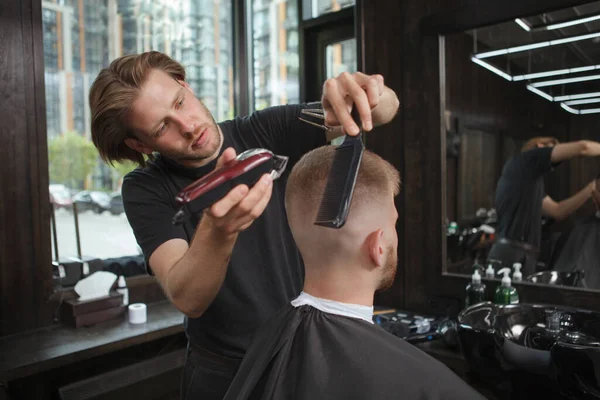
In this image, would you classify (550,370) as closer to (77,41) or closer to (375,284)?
(375,284)

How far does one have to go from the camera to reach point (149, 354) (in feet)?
8.66

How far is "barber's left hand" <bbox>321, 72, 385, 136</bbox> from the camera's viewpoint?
3.57 ft

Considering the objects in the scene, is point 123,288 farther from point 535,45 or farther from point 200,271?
point 535,45

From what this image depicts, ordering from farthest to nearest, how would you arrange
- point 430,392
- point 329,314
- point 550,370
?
point 550,370 → point 329,314 → point 430,392

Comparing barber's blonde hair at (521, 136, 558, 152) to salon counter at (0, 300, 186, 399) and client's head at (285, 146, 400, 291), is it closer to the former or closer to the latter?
client's head at (285, 146, 400, 291)

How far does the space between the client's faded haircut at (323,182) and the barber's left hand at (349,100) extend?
0.17 m

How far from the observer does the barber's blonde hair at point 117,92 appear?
146 cm

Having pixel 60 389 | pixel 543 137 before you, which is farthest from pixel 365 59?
pixel 60 389

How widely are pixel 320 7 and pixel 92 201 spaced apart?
1.94m

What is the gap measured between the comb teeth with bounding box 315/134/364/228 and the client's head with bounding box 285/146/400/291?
0.10m

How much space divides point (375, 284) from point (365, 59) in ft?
5.73

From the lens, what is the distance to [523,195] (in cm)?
231

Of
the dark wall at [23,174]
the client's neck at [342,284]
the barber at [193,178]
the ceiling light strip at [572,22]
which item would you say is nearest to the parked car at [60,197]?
the dark wall at [23,174]

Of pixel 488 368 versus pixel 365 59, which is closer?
pixel 488 368
